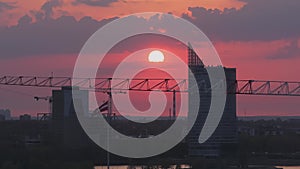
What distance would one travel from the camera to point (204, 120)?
62.5 meters

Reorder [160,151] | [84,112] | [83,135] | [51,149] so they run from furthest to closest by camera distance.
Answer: [84,112] < [83,135] < [160,151] < [51,149]

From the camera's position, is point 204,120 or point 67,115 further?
point 204,120

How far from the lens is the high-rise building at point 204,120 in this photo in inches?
2286

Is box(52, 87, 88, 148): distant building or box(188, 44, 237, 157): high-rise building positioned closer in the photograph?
box(52, 87, 88, 148): distant building

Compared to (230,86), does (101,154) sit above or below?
below

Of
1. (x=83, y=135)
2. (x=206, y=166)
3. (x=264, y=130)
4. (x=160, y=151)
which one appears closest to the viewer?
(x=206, y=166)

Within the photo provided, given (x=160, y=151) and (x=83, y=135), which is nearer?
(x=160, y=151)

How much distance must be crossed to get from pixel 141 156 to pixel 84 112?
11723mm

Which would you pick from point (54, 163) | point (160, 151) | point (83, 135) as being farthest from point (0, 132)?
point (54, 163)

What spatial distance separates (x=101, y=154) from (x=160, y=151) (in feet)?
19.0

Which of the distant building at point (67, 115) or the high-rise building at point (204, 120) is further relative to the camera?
the high-rise building at point (204, 120)

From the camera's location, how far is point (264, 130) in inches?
2987

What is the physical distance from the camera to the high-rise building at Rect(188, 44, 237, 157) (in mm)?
58062

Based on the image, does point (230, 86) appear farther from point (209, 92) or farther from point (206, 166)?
point (206, 166)
